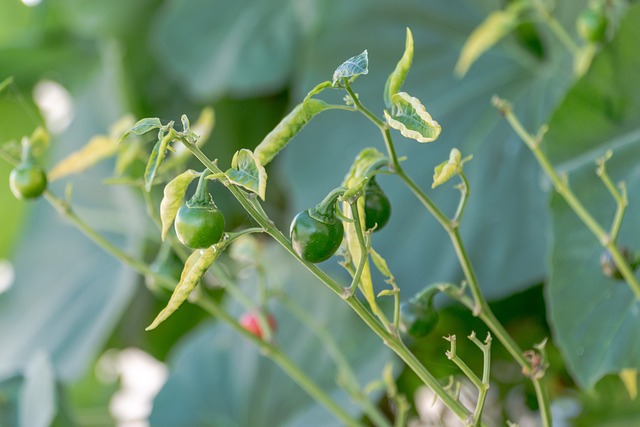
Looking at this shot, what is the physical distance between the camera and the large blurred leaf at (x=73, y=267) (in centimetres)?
100

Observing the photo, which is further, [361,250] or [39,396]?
[39,396]

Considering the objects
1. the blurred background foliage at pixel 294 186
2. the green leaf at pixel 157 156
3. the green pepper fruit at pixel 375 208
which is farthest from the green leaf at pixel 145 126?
the blurred background foliage at pixel 294 186

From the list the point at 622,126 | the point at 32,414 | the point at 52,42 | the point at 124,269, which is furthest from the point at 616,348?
the point at 52,42

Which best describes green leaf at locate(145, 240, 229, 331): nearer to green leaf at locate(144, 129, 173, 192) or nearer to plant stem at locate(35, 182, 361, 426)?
green leaf at locate(144, 129, 173, 192)

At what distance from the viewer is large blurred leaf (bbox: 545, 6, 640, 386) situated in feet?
1.72

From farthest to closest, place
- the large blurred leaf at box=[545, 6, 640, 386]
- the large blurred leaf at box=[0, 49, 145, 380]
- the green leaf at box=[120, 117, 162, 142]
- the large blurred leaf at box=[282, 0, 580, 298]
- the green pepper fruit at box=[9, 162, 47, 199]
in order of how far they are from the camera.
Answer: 1. the large blurred leaf at box=[0, 49, 145, 380]
2. the large blurred leaf at box=[282, 0, 580, 298]
3. the large blurred leaf at box=[545, 6, 640, 386]
4. the green pepper fruit at box=[9, 162, 47, 199]
5. the green leaf at box=[120, 117, 162, 142]

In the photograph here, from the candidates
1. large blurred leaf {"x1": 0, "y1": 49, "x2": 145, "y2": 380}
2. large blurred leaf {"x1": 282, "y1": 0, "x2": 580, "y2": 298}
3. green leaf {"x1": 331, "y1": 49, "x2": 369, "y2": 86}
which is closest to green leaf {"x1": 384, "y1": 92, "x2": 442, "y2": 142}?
green leaf {"x1": 331, "y1": 49, "x2": 369, "y2": 86}

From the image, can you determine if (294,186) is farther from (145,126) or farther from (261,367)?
(145,126)

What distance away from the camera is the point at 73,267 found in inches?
44.2

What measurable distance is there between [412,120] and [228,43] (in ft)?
2.64

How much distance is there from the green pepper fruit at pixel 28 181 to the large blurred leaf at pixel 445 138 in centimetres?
44

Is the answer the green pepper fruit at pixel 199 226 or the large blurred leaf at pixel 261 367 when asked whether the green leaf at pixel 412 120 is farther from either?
the large blurred leaf at pixel 261 367

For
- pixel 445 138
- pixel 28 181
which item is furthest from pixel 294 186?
pixel 28 181

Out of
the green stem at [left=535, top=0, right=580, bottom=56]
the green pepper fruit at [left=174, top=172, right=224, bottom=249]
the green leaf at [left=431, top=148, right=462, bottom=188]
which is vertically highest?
the green pepper fruit at [left=174, top=172, right=224, bottom=249]
